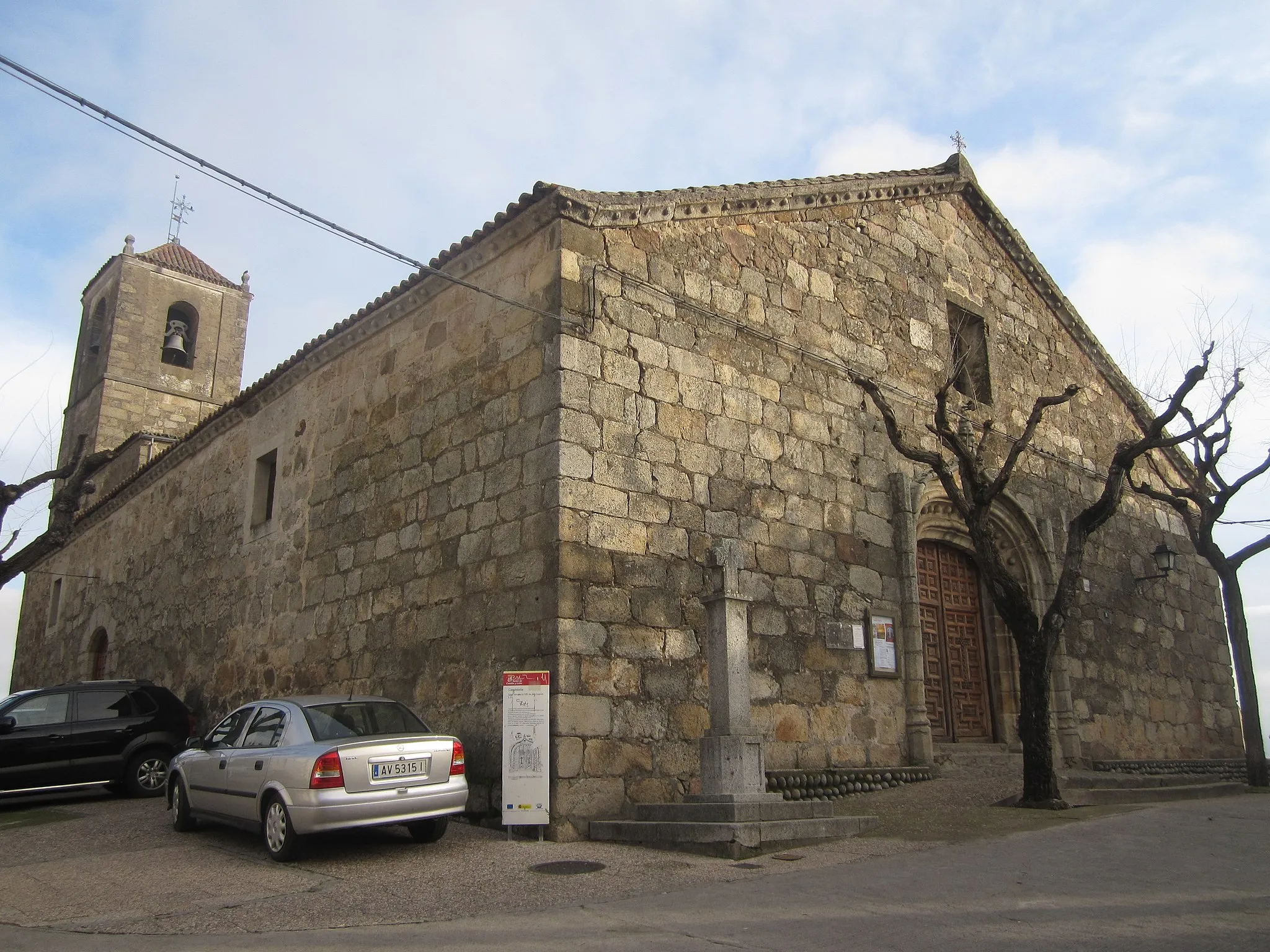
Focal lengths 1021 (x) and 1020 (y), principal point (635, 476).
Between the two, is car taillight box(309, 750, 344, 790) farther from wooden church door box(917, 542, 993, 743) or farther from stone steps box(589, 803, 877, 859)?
wooden church door box(917, 542, 993, 743)

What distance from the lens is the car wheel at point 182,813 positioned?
28.1ft

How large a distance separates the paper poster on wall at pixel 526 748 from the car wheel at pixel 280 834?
60.5 inches

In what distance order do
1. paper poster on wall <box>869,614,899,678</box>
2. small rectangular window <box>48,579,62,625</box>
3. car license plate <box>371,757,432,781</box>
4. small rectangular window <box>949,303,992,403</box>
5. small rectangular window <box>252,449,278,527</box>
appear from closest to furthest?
car license plate <box>371,757,432,781</box>, paper poster on wall <box>869,614,899,678</box>, small rectangular window <box>252,449,278,527</box>, small rectangular window <box>949,303,992,403</box>, small rectangular window <box>48,579,62,625</box>

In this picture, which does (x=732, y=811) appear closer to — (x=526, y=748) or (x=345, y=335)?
(x=526, y=748)

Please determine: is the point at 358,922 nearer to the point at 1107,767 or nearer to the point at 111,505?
the point at 1107,767

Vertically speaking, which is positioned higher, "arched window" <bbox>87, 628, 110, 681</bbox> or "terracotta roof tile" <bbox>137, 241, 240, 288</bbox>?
"terracotta roof tile" <bbox>137, 241, 240, 288</bbox>

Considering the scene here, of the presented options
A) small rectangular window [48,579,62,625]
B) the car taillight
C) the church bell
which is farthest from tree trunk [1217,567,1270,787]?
the church bell

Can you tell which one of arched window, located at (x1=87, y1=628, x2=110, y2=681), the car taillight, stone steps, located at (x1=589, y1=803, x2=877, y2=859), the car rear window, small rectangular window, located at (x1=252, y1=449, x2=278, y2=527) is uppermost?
small rectangular window, located at (x1=252, y1=449, x2=278, y2=527)

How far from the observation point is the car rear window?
757 cm

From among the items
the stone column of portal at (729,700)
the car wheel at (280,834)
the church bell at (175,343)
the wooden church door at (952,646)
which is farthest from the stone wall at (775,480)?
the church bell at (175,343)

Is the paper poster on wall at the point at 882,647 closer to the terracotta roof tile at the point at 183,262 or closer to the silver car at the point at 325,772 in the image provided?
the silver car at the point at 325,772

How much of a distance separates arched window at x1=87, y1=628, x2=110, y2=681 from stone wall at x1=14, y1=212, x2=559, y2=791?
2361 mm

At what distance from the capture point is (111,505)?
18.7 meters

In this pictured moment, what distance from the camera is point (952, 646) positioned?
→ 1207 centimetres
